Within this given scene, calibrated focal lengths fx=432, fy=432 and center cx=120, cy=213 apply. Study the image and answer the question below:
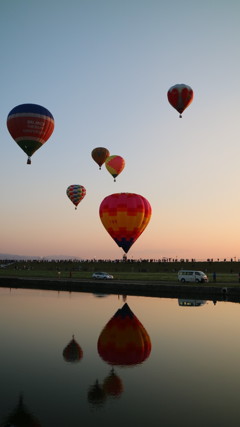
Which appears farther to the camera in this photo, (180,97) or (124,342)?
(180,97)

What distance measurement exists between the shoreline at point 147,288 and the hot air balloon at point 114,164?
24882 mm

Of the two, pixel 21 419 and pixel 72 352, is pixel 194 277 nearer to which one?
pixel 72 352

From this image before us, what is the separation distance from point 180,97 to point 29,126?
2095 cm

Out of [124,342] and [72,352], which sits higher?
[124,342]

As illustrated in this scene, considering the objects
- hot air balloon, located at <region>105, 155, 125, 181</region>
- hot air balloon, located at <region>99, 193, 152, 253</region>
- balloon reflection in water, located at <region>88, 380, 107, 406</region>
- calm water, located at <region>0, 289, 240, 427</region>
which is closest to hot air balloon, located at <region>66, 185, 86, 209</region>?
hot air balloon, located at <region>105, 155, 125, 181</region>

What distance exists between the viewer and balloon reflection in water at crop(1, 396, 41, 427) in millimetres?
14852

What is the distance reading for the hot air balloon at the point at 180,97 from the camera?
58531 millimetres

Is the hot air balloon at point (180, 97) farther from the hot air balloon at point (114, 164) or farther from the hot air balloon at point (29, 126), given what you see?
the hot air balloon at point (114, 164)

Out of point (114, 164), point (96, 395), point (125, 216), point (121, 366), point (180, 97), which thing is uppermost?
point (180, 97)

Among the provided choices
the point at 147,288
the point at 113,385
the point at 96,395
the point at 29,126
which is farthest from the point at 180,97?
the point at 96,395

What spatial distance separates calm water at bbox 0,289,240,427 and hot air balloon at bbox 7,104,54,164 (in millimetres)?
20579

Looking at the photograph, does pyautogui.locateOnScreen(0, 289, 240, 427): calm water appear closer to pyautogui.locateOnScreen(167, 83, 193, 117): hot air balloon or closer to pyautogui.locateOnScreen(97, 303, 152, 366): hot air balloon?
pyautogui.locateOnScreen(97, 303, 152, 366): hot air balloon

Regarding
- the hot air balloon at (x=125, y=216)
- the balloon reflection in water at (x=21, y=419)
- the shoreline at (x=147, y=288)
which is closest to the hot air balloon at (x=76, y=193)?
the hot air balloon at (x=125, y=216)

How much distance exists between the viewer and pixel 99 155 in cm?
7606
